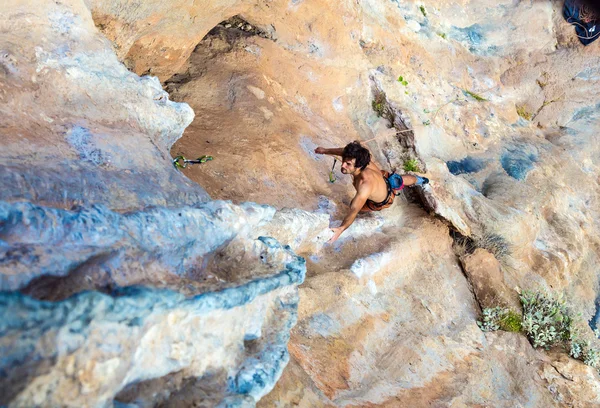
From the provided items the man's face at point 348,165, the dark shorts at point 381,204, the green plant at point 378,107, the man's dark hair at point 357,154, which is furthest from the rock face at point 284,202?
the man's dark hair at point 357,154

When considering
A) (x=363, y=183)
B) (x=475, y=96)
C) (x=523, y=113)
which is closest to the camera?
(x=363, y=183)

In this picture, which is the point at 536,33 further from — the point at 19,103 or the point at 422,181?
the point at 19,103

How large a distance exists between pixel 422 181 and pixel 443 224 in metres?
0.58

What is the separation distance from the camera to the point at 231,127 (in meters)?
4.29

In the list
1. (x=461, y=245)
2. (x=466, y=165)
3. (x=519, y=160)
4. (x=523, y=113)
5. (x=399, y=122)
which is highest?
(x=399, y=122)

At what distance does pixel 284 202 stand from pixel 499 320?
101 inches

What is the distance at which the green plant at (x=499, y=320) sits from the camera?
4.39m

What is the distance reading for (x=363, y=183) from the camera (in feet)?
13.4

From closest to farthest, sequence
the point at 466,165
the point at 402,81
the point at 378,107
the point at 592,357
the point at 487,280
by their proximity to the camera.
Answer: the point at 592,357, the point at 487,280, the point at 378,107, the point at 402,81, the point at 466,165

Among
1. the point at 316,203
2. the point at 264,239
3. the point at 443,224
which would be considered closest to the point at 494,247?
the point at 443,224

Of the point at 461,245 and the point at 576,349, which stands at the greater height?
the point at 461,245

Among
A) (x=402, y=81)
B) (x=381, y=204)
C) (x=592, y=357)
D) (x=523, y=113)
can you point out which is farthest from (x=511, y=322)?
(x=523, y=113)

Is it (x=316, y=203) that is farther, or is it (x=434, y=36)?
(x=434, y=36)

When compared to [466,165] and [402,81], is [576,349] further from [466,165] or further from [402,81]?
[402,81]
